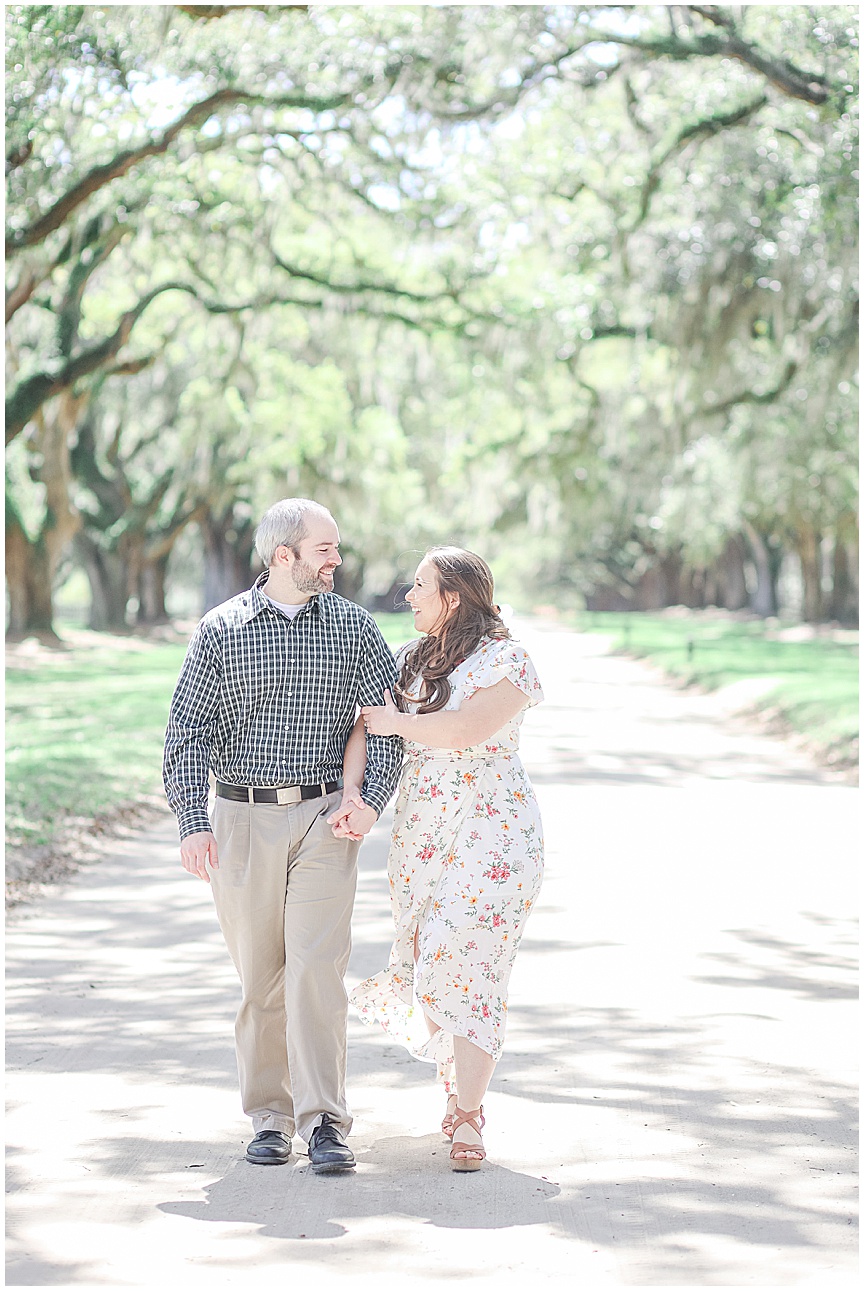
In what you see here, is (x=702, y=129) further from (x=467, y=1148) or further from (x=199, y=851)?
(x=467, y=1148)

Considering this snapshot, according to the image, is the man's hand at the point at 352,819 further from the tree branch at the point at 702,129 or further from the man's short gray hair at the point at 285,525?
the tree branch at the point at 702,129

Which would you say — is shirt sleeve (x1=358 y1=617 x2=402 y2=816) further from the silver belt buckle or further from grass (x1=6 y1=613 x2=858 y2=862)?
grass (x1=6 y1=613 x2=858 y2=862)

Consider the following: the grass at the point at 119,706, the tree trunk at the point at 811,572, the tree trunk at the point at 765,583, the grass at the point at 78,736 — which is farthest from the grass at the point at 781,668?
the grass at the point at 78,736

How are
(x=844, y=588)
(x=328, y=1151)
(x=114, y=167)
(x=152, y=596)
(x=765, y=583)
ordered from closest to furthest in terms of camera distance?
(x=328, y=1151) → (x=114, y=167) → (x=152, y=596) → (x=844, y=588) → (x=765, y=583)

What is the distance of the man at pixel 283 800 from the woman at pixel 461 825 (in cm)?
16

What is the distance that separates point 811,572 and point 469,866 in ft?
147

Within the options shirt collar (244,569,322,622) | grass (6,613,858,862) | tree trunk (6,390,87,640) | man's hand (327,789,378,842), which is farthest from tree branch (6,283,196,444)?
man's hand (327,789,378,842)

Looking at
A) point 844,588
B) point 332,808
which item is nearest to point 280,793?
point 332,808

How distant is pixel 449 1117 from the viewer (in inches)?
182

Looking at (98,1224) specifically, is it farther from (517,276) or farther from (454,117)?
(517,276)

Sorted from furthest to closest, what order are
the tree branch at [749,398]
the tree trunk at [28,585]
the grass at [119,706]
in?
1. the tree trunk at [28,585]
2. the tree branch at [749,398]
3. the grass at [119,706]

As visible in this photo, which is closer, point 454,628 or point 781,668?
point 454,628

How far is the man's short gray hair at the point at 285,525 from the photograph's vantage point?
4.57m

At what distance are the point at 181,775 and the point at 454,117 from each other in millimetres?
11165
